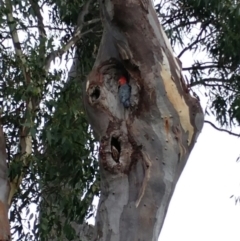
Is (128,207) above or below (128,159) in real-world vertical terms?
below

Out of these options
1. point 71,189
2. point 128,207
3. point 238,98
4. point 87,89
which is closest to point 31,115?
point 71,189

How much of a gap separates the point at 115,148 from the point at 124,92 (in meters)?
0.29

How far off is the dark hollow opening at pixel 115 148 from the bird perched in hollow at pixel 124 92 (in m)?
0.18

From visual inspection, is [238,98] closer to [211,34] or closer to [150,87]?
[211,34]

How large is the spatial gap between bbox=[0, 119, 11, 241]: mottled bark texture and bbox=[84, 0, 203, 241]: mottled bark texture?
3.28 ft

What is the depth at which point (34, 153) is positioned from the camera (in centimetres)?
502

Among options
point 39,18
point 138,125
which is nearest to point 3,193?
point 138,125

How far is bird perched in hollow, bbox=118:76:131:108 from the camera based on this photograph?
3.44 meters

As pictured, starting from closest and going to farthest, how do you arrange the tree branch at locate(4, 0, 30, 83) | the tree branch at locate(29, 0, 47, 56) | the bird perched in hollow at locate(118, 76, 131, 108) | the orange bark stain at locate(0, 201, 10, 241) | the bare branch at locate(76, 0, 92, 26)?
1. the bird perched in hollow at locate(118, 76, 131, 108)
2. the orange bark stain at locate(0, 201, 10, 241)
3. the tree branch at locate(4, 0, 30, 83)
4. the tree branch at locate(29, 0, 47, 56)
5. the bare branch at locate(76, 0, 92, 26)

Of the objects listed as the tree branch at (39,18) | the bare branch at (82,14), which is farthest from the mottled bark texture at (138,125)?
the bare branch at (82,14)

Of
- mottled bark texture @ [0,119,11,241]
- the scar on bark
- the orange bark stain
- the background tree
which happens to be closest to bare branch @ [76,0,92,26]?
the background tree

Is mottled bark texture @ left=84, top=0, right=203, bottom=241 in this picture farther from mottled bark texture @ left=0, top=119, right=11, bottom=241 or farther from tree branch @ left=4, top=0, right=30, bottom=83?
tree branch @ left=4, top=0, right=30, bottom=83

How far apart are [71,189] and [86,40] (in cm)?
137

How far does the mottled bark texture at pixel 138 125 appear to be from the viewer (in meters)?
3.31
